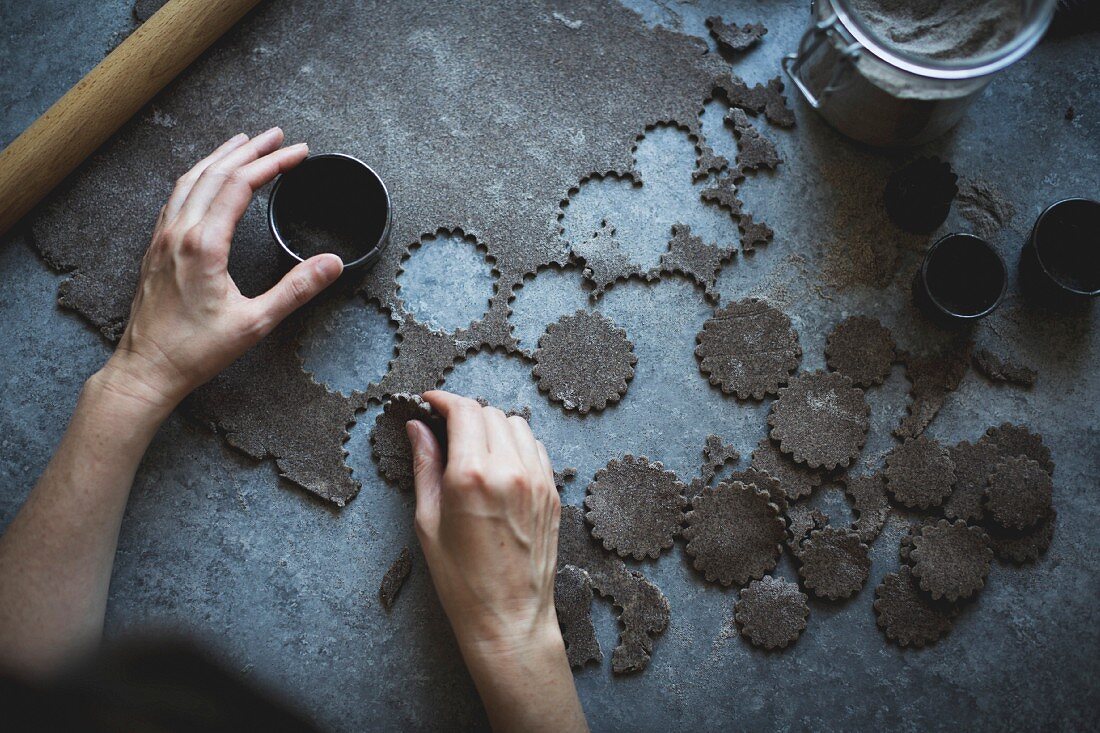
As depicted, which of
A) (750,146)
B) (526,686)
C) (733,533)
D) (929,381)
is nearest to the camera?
(526,686)

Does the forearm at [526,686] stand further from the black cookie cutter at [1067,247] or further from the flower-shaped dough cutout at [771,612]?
the black cookie cutter at [1067,247]

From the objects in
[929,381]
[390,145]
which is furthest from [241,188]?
[929,381]

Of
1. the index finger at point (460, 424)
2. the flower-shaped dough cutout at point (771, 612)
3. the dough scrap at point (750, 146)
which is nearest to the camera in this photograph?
the index finger at point (460, 424)

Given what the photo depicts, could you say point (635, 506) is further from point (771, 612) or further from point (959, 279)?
point (959, 279)

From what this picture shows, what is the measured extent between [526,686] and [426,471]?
1.86ft

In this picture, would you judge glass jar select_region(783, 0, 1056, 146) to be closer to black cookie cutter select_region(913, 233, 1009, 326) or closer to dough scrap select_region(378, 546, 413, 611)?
A: black cookie cutter select_region(913, 233, 1009, 326)

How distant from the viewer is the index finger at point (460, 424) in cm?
180

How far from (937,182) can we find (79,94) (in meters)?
2.48

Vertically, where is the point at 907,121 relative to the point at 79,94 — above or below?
below

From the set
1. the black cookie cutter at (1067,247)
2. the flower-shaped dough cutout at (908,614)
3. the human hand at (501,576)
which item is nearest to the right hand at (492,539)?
the human hand at (501,576)

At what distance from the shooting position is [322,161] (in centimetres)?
205

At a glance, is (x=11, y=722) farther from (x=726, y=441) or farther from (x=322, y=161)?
(x=726, y=441)

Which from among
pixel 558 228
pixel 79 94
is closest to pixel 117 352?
pixel 79 94

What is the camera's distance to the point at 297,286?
1903mm
